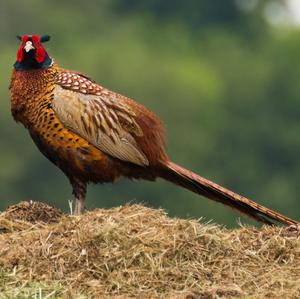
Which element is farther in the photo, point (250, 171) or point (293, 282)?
point (250, 171)

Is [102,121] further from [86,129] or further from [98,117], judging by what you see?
[86,129]

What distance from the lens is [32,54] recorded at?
47.6ft

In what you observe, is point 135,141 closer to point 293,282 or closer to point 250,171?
point 293,282

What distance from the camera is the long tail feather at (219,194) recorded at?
13766 millimetres

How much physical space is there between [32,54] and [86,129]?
87 cm

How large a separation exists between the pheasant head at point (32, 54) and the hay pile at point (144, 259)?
2476mm

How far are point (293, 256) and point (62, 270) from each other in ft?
5.58

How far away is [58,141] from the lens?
14.2 metres

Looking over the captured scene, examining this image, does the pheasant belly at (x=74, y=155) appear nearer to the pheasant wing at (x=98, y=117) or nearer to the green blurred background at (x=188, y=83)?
the pheasant wing at (x=98, y=117)

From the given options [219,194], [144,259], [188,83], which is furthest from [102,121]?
[188,83]

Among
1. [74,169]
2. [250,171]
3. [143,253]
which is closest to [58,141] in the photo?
[74,169]

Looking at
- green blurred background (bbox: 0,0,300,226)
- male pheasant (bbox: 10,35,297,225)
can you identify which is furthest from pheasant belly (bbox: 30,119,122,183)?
green blurred background (bbox: 0,0,300,226)

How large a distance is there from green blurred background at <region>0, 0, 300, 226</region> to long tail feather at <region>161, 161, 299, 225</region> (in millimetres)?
21269

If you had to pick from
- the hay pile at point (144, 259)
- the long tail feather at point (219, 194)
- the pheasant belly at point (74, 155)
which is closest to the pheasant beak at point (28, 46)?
the pheasant belly at point (74, 155)
